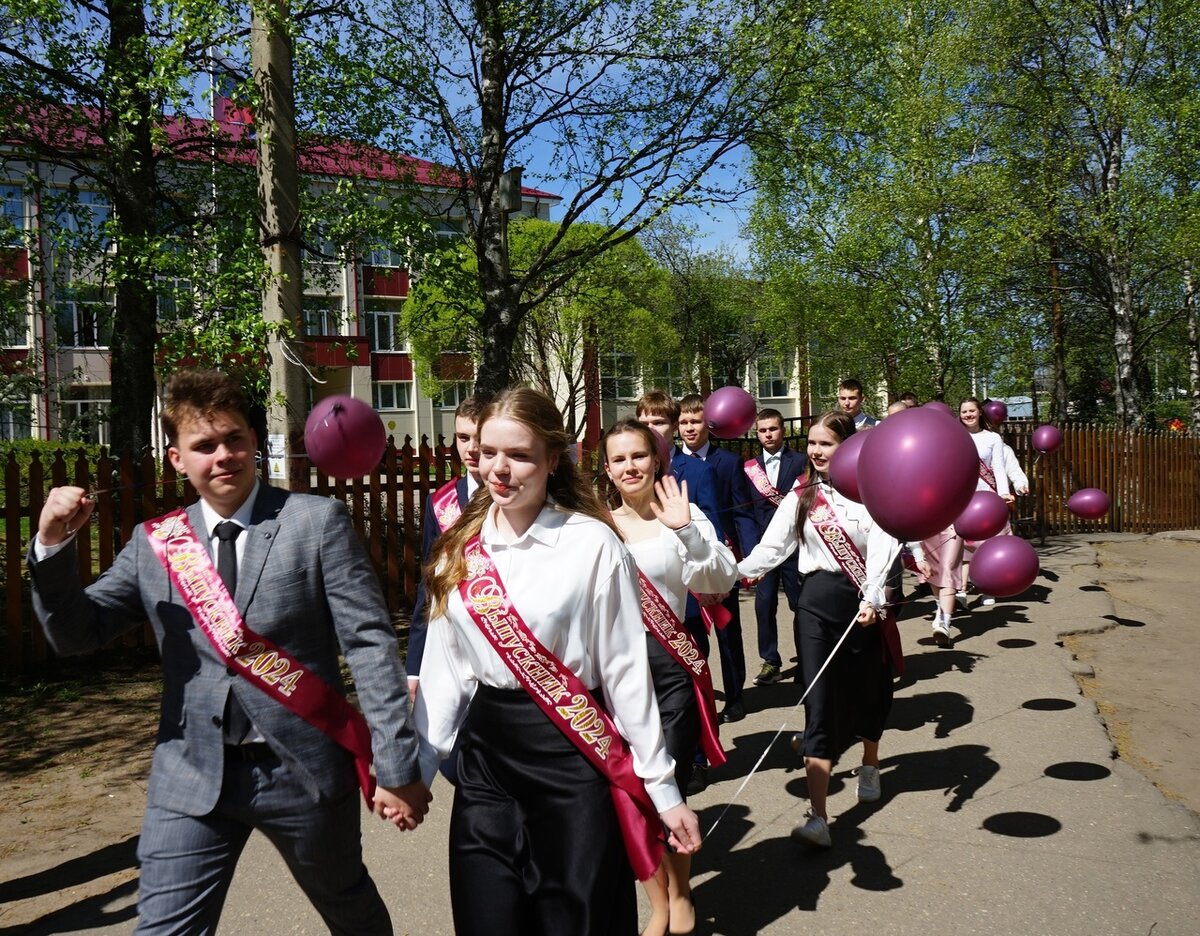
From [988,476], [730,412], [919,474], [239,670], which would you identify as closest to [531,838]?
[239,670]

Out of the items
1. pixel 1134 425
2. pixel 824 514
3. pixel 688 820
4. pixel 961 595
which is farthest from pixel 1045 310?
pixel 688 820

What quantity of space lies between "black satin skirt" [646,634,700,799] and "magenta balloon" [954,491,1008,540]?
3.75m

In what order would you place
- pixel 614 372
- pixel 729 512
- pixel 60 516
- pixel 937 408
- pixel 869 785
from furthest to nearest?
pixel 614 372
pixel 729 512
pixel 937 408
pixel 869 785
pixel 60 516

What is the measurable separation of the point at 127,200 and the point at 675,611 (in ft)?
28.7

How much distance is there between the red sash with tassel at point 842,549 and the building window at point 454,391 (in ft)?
65.9

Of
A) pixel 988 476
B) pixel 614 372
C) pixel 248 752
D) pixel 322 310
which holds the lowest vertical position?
pixel 248 752

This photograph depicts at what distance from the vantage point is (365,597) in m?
2.62

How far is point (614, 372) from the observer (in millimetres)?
33812

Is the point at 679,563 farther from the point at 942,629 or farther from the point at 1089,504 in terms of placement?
the point at 1089,504

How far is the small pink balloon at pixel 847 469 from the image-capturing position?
4895 mm

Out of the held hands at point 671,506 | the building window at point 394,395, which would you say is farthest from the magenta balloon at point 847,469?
the building window at point 394,395

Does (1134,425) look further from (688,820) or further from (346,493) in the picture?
(688,820)

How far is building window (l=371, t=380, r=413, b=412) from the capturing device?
4506 cm

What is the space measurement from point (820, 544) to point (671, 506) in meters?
1.42
